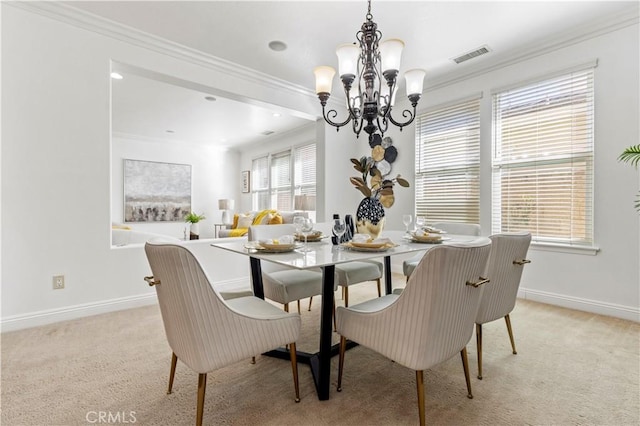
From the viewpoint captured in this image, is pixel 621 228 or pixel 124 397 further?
pixel 621 228

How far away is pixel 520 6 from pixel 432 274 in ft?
8.37

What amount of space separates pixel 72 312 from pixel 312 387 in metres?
2.25

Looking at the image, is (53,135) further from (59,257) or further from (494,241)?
(494,241)

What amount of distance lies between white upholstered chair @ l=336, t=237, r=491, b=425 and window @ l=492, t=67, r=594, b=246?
A: 2.36m

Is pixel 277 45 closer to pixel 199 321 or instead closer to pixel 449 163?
pixel 449 163

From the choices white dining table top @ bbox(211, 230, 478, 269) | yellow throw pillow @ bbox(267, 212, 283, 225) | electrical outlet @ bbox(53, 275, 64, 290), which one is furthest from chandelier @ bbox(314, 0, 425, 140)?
yellow throw pillow @ bbox(267, 212, 283, 225)

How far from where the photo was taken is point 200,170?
763cm

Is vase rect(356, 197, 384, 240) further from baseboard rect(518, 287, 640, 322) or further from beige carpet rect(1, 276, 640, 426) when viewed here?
baseboard rect(518, 287, 640, 322)

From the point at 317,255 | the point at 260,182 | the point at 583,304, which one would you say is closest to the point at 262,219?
the point at 260,182

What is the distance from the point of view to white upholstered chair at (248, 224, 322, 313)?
81.3 inches

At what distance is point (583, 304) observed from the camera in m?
2.88

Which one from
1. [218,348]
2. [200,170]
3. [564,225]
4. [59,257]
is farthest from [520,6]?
[200,170]

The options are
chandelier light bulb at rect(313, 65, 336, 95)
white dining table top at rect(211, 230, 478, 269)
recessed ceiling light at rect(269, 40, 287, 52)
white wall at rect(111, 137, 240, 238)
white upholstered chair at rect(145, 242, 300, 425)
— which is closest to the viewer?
white upholstered chair at rect(145, 242, 300, 425)

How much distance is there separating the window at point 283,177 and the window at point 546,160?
3435mm
